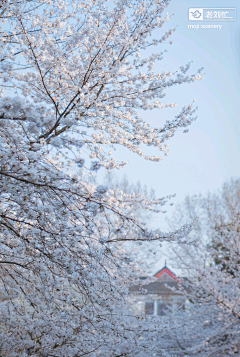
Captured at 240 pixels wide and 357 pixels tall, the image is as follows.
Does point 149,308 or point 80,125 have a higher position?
point 80,125

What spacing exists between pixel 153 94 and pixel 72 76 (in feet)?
4.17

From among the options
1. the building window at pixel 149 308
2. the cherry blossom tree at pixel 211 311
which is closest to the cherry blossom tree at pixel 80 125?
the cherry blossom tree at pixel 211 311

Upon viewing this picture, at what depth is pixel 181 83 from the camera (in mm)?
4727

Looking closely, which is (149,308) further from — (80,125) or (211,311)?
(80,125)

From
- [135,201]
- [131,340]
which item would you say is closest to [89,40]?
[135,201]

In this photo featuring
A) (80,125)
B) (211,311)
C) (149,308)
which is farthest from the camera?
(149,308)

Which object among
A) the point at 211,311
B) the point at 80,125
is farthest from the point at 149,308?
the point at 80,125

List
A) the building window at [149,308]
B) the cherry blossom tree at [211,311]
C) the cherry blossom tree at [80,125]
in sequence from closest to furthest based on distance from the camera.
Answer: the cherry blossom tree at [80,125] < the cherry blossom tree at [211,311] < the building window at [149,308]

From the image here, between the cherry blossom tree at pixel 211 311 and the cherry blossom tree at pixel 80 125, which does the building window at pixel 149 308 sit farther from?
the cherry blossom tree at pixel 80 125

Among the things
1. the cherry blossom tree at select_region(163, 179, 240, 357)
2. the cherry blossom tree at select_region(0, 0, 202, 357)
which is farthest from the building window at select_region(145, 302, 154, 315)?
the cherry blossom tree at select_region(0, 0, 202, 357)

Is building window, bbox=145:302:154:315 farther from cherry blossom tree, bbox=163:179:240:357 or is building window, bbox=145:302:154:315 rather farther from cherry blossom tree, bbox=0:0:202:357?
cherry blossom tree, bbox=0:0:202:357

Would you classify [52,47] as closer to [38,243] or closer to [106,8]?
[106,8]

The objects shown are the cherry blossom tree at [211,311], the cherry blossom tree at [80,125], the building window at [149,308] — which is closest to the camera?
the cherry blossom tree at [80,125]

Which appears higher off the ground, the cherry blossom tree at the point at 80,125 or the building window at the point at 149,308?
the cherry blossom tree at the point at 80,125
